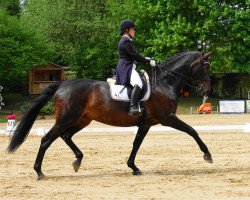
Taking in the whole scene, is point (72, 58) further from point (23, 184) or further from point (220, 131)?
point (23, 184)

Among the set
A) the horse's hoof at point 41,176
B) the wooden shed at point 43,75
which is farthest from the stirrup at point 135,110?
the wooden shed at point 43,75

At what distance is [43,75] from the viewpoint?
52.0 m

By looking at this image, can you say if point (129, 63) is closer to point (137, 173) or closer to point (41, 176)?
point (137, 173)

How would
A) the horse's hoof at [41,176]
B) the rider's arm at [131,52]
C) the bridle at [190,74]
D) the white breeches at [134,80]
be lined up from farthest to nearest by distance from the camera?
1. the bridle at [190,74]
2. the white breeches at [134,80]
3. the rider's arm at [131,52]
4. the horse's hoof at [41,176]

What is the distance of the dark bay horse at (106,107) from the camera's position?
10109mm

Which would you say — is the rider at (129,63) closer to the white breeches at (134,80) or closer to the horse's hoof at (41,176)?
the white breeches at (134,80)

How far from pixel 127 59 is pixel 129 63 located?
86mm

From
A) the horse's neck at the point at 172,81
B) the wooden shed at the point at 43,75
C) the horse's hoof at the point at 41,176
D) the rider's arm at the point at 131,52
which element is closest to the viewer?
the horse's hoof at the point at 41,176

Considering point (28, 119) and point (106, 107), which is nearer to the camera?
point (106, 107)

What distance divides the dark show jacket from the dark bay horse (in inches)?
18.0

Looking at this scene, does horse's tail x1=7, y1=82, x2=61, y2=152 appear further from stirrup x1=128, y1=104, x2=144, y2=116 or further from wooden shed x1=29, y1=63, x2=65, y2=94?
wooden shed x1=29, y1=63, x2=65, y2=94

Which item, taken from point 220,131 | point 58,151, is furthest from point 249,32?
point 58,151

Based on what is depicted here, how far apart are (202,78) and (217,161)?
215cm

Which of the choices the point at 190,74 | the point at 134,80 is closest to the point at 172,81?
the point at 190,74
